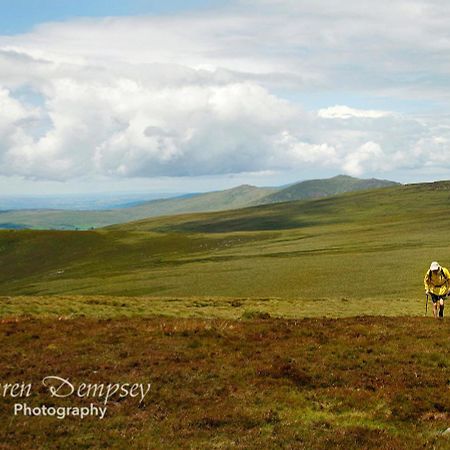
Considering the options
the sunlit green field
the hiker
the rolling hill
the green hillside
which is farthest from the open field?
the rolling hill

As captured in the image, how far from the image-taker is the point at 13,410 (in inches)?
718

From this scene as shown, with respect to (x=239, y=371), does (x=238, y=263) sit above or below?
below

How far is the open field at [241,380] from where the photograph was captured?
53.2 feet

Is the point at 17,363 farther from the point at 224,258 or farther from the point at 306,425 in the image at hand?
the point at 224,258

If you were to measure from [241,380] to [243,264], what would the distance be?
3116 inches

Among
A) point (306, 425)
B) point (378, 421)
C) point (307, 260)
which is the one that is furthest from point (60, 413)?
point (307, 260)

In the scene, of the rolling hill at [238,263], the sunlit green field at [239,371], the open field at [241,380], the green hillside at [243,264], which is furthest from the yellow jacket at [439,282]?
the rolling hill at [238,263]

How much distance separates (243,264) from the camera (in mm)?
100125

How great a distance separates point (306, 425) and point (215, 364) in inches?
258

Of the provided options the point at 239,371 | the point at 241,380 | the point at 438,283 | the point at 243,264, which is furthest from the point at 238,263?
the point at 241,380

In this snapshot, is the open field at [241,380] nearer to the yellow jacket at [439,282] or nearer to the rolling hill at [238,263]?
the yellow jacket at [439,282]

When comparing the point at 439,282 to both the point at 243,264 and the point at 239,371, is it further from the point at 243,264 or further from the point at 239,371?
the point at 243,264

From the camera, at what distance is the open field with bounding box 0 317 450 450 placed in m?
16.2

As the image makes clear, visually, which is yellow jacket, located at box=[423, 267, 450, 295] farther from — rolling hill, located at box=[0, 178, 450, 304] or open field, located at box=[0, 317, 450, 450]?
rolling hill, located at box=[0, 178, 450, 304]
